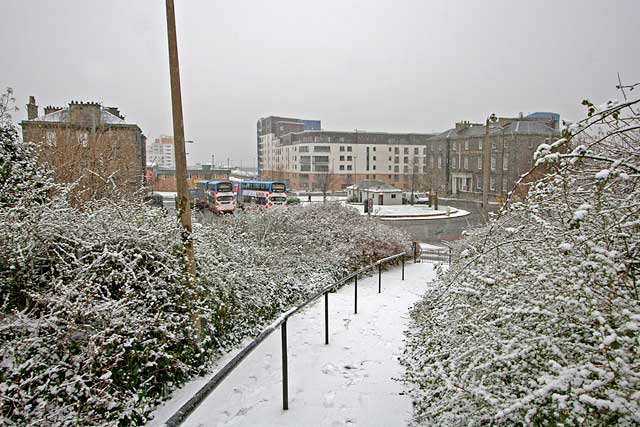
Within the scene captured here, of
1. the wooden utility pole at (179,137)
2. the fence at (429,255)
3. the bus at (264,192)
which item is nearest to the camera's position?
the wooden utility pole at (179,137)

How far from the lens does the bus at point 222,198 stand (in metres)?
28.4

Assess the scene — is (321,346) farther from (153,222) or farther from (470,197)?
(470,197)

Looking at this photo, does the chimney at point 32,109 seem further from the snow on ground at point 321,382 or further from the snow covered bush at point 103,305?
the snow on ground at point 321,382

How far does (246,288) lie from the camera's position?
6348 millimetres

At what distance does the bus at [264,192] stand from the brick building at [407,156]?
6704 millimetres

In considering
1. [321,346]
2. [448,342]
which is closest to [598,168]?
[448,342]

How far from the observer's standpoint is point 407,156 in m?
73.1

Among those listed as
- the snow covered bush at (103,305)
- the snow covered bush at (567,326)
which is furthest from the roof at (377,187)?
the snow covered bush at (567,326)

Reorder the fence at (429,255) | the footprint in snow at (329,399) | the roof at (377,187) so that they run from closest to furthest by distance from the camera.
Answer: the footprint in snow at (329,399) → the fence at (429,255) → the roof at (377,187)

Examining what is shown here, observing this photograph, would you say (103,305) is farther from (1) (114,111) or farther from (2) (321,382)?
(1) (114,111)

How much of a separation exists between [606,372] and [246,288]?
5219mm

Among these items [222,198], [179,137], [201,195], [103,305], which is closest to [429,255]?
[179,137]

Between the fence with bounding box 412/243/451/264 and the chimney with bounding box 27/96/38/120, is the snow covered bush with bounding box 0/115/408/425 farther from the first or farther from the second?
the chimney with bounding box 27/96/38/120

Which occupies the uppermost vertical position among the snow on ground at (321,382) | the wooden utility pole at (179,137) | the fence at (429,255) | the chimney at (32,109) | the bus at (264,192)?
the chimney at (32,109)
